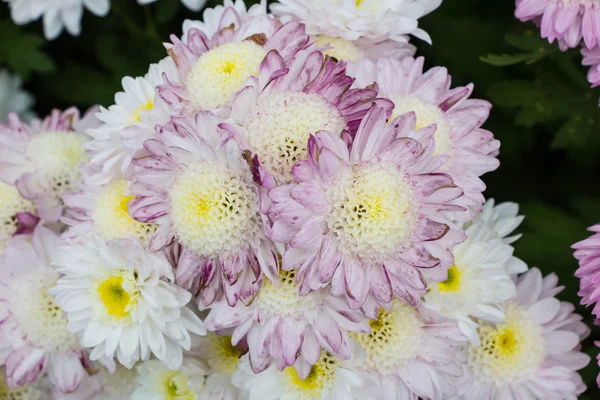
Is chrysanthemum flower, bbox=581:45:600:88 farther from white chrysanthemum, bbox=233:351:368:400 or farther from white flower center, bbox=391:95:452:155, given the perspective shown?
white chrysanthemum, bbox=233:351:368:400

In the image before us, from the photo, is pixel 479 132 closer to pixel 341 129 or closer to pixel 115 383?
pixel 341 129

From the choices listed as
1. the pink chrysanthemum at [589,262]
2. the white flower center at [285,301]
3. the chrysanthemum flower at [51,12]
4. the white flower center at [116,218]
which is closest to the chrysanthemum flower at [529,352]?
the pink chrysanthemum at [589,262]

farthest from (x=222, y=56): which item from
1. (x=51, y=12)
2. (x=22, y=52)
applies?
(x=22, y=52)

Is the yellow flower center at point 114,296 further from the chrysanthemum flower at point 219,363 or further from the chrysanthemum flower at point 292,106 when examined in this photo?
the chrysanthemum flower at point 292,106

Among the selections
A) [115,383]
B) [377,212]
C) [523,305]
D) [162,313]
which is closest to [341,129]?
[377,212]

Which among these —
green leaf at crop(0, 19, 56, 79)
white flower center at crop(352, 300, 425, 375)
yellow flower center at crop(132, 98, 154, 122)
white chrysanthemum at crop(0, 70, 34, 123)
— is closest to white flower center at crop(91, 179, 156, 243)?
yellow flower center at crop(132, 98, 154, 122)
